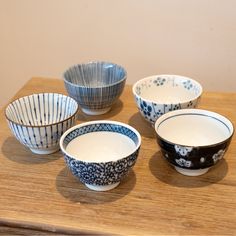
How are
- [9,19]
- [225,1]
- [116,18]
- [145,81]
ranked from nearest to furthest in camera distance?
[145,81]
[225,1]
[116,18]
[9,19]

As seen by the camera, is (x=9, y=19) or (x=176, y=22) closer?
(x=176, y=22)

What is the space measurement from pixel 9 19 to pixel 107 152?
88 cm

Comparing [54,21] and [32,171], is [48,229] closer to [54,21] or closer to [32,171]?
[32,171]

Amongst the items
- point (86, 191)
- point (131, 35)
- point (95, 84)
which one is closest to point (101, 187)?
point (86, 191)

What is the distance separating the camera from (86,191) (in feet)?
1.94

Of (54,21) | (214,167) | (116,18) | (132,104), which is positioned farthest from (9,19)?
(214,167)

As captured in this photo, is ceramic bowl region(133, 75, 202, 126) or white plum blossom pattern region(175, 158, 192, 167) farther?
ceramic bowl region(133, 75, 202, 126)

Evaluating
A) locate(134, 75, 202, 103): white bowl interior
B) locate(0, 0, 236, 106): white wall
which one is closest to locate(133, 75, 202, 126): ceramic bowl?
locate(134, 75, 202, 103): white bowl interior

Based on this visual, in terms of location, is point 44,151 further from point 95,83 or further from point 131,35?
A: point 131,35

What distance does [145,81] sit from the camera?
0.81 meters

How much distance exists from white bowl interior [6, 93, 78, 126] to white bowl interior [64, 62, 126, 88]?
0.11m

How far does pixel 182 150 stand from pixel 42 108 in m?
0.32

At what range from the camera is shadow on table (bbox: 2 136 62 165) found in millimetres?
673

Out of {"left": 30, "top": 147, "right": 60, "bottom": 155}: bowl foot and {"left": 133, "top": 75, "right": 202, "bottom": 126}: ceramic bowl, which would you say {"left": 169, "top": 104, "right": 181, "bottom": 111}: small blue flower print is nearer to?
{"left": 133, "top": 75, "right": 202, "bottom": 126}: ceramic bowl
